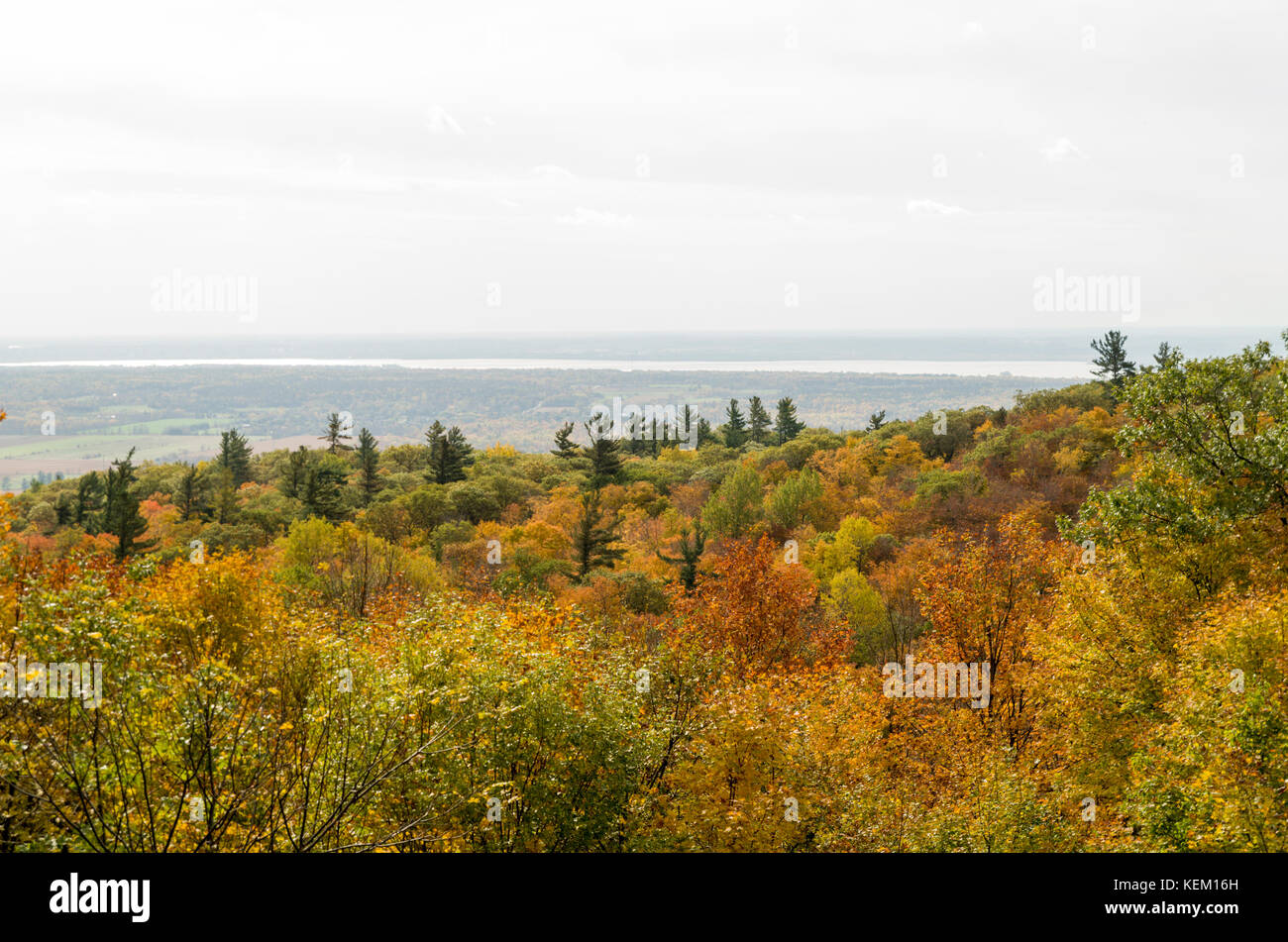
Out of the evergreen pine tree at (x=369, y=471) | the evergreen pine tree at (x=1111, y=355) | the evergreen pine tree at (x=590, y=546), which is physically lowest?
the evergreen pine tree at (x=590, y=546)

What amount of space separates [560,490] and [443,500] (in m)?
13.6

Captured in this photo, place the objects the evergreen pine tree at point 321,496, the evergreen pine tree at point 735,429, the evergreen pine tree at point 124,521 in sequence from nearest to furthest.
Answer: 1. the evergreen pine tree at point 124,521
2. the evergreen pine tree at point 321,496
3. the evergreen pine tree at point 735,429

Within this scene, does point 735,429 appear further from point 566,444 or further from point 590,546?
point 590,546

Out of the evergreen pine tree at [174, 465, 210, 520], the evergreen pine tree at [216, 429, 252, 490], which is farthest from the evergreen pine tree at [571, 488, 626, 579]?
the evergreen pine tree at [216, 429, 252, 490]

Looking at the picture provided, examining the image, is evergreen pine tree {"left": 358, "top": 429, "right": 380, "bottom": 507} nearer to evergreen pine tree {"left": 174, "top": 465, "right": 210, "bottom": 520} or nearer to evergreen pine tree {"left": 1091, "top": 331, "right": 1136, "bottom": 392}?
evergreen pine tree {"left": 174, "top": 465, "right": 210, "bottom": 520}

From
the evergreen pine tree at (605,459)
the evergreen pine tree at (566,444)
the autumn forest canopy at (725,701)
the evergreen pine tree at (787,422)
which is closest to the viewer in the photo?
A: the autumn forest canopy at (725,701)

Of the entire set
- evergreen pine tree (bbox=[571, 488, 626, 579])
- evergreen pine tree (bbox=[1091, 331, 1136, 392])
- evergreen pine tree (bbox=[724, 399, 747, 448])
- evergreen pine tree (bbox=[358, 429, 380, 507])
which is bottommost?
evergreen pine tree (bbox=[571, 488, 626, 579])

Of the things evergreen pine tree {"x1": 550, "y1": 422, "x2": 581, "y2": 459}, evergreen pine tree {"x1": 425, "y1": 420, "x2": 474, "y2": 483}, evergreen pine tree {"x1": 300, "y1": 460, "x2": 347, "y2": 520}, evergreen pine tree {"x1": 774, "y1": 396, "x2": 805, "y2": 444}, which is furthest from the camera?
evergreen pine tree {"x1": 774, "y1": 396, "x2": 805, "y2": 444}

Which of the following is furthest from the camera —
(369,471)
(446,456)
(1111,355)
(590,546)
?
(1111,355)

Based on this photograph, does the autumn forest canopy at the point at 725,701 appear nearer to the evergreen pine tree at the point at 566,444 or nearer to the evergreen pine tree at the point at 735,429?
the evergreen pine tree at the point at 566,444

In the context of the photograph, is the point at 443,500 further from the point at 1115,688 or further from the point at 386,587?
the point at 1115,688

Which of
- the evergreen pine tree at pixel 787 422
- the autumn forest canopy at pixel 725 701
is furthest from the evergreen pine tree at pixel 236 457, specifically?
the evergreen pine tree at pixel 787 422

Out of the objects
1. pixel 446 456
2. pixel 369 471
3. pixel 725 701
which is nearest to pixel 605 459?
pixel 446 456
